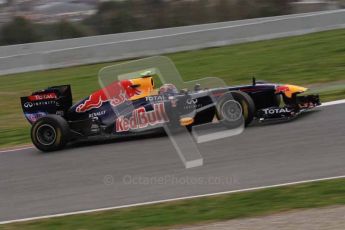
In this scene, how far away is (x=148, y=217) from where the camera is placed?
258 inches

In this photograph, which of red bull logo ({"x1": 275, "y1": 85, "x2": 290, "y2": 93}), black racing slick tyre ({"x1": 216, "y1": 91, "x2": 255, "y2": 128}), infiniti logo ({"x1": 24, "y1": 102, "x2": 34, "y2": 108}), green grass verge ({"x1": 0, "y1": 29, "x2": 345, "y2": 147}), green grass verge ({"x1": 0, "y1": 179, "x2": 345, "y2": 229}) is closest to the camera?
green grass verge ({"x1": 0, "y1": 179, "x2": 345, "y2": 229})

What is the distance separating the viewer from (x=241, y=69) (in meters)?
16.6

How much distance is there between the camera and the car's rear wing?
34.7 feet

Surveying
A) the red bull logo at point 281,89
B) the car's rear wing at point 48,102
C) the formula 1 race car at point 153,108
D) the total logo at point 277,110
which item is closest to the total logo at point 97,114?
the formula 1 race car at point 153,108

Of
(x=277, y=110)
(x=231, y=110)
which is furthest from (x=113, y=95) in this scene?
(x=277, y=110)

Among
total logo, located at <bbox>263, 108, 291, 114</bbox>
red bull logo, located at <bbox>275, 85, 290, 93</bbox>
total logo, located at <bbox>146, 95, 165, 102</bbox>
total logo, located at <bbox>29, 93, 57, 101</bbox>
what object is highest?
total logo, located at <bbox>29, 93, 57, 101</bbox>

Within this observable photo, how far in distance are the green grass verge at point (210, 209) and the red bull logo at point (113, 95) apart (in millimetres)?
3207

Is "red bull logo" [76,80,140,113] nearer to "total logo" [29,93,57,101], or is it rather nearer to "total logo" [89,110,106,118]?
"total logo" [89,110,106,118]

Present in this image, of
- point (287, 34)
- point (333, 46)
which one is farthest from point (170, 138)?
point (287, 34)

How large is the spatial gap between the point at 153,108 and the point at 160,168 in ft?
5.24

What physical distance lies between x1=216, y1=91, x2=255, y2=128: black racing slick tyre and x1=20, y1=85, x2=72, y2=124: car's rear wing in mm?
2480

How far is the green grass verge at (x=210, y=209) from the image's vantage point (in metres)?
6.25

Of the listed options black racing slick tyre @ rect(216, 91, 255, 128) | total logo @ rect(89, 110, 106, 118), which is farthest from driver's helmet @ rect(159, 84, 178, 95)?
total logo @ rect(89, 110, 106, 118)

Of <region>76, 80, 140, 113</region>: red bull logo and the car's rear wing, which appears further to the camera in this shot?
the car's rear wing
